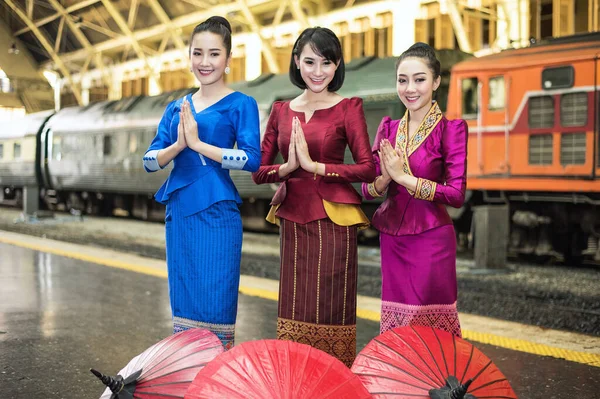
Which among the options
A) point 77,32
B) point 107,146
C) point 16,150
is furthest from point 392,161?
point 77,32

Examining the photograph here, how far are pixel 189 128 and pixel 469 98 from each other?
848cm

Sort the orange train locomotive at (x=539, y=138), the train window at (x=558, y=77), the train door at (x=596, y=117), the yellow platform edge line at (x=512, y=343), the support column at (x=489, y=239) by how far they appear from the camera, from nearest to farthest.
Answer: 1. the yellow platform edge line at (x=512, y=343)
2. the support column at (x=489, y=239)
3. the train door at (x=596, y=117)
4. the orange train locomotive at (x=539, y=138)
5. the train window at (x=558, y=77)

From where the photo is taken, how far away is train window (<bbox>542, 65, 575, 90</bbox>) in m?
9.88

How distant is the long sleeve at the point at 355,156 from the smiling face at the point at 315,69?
17 cm

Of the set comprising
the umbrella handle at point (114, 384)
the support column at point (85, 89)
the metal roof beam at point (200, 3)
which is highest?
the metal roof beam at point (200, 3)

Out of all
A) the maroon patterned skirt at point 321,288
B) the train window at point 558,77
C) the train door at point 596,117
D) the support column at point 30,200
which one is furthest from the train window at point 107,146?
the maroon patterned skirt at point 321,288

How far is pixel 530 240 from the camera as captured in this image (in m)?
10.6

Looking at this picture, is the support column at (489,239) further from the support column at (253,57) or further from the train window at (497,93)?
the support column at (253,57)

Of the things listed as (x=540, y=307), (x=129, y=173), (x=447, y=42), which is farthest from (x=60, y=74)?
(x=540, y=307)

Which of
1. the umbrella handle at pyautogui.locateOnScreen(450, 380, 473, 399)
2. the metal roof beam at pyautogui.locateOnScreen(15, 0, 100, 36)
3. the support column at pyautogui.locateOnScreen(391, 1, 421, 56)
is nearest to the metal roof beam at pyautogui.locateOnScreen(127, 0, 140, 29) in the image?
the metal roof beam at pyautogui.locateOnScreen(15, 0, 100, 36)

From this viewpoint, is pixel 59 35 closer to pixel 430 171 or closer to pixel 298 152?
pixel 298 152

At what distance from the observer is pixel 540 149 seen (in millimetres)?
10234

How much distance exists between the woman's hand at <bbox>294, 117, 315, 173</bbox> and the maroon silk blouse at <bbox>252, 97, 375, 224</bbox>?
3.9 inches

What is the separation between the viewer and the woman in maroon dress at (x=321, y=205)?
3.29 m
